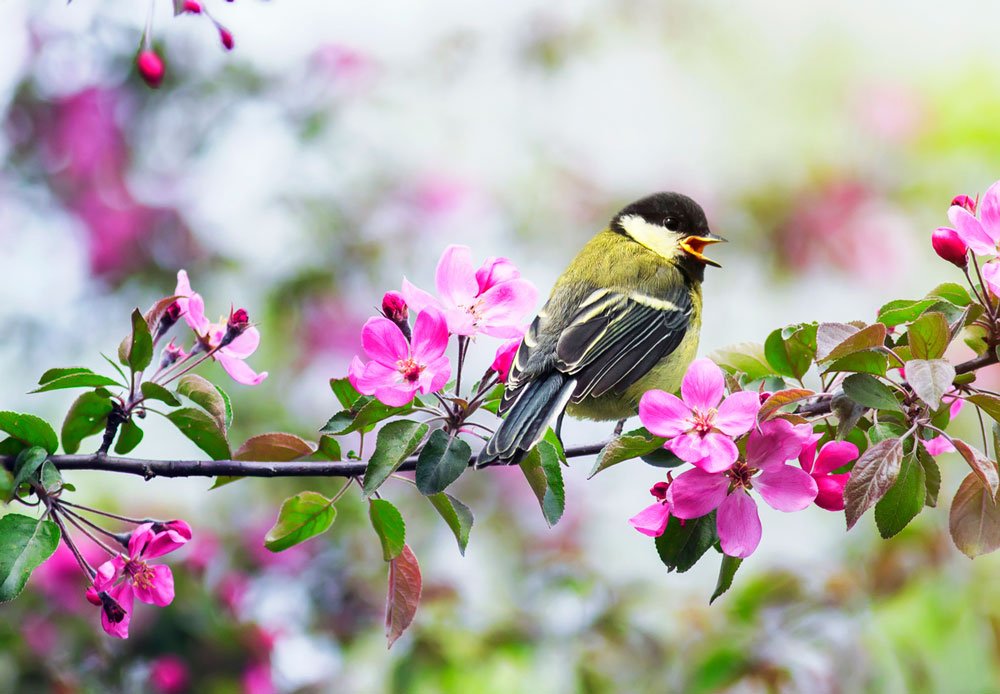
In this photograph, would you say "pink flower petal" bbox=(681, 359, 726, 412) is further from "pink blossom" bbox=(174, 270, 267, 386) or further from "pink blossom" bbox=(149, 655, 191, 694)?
"pink blossom" bbox=(149, 655, 191, 694)

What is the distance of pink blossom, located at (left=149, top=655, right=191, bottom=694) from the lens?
7.96ft

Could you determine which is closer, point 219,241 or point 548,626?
point 548,626

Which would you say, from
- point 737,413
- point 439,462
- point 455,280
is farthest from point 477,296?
point 737,413

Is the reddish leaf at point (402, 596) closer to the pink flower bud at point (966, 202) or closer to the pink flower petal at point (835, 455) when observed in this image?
the pink flower petal at point (835, 455)

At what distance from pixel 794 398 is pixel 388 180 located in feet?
10.4

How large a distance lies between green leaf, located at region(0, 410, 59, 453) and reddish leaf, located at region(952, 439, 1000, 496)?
3.63 ft

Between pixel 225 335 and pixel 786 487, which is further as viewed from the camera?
pixel 225 335

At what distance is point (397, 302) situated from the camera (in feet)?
4.74

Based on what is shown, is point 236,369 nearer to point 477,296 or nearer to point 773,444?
point 477,296

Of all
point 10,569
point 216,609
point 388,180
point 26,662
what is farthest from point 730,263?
point 10,569

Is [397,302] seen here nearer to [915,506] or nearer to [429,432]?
[429,432]

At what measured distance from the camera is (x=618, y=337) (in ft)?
7.29

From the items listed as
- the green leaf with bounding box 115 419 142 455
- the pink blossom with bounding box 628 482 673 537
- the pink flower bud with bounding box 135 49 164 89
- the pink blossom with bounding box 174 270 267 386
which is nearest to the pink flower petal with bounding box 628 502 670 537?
the pink blossom with bounding box 628 482 673 537

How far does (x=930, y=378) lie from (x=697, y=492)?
1.02 ft
